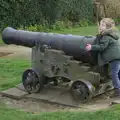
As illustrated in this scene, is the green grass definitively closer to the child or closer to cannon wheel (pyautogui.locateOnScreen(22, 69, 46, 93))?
the child

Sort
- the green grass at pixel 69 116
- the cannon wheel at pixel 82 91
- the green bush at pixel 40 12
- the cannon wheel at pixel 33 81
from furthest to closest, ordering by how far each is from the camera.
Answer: the green bush at pixel 40 12 < the cannon wheel at pixel 33 81 < the cannon wheel at pixel 82 91 < the green grass at pixel 69 116

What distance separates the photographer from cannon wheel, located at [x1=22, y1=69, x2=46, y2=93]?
8.02m

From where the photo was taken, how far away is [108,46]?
23.8 ft

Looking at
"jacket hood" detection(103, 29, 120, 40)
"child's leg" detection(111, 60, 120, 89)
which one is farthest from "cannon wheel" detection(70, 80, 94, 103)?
"jacket hood" detection(103, 29, 120, 40)

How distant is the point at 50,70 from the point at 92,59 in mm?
904

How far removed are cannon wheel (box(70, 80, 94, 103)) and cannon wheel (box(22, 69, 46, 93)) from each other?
2.57 ft

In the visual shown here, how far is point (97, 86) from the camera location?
7465mm

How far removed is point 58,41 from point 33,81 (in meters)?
0.95

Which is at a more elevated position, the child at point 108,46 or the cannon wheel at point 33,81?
the child at point 108,46

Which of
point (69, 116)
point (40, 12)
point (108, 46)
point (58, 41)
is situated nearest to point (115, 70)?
point (108, 46)

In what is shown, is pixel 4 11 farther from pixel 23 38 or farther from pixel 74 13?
pixel 23 38

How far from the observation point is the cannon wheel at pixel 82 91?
7164 mm

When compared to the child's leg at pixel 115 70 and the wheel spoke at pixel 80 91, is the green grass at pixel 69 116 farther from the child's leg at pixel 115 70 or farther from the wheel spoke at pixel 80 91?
the child's leg at pixel 115 70

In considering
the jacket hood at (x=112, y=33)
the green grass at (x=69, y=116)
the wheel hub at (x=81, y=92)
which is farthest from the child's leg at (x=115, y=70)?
the green grass at (x=69, y=116)
